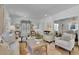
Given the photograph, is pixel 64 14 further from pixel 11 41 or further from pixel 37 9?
pixel 11 41

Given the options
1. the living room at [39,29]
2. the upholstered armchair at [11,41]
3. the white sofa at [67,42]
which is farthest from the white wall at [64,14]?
the upholstered armchair at [11,41]

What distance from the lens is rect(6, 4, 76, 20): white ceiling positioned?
2145 millimetres

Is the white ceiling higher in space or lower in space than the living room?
higher

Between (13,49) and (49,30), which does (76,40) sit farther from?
(13,49)

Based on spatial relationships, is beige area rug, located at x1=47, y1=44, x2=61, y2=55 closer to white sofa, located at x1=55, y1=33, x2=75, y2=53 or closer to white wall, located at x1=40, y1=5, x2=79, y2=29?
white sofa, located at x1=55, y1=33, x2=75, y2=53

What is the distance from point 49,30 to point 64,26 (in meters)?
0.25

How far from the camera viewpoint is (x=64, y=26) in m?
2.15

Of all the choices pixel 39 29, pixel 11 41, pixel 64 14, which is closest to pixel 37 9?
pixel 39 29

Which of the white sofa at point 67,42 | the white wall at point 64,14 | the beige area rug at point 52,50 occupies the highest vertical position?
the white wall at point 64,14

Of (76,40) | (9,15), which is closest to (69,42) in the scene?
(76,40)

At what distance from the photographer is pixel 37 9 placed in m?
2.16

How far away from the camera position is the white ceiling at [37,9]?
214cm

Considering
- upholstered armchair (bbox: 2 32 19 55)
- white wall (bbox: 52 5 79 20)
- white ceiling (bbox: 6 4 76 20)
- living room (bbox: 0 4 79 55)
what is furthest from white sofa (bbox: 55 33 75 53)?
upholstered armchair (bbox: 2 32 19 55)

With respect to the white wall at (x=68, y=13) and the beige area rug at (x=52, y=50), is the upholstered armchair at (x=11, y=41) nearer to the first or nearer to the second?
the beige area rug at (x=52, y=50)
